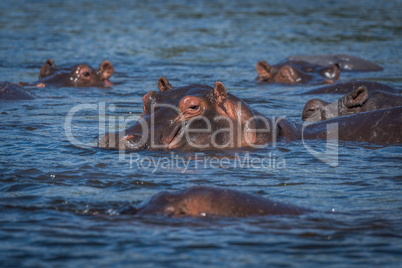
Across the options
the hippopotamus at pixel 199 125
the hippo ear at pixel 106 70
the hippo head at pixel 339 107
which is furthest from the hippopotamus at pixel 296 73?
the hippopotamus at pixel 199 125

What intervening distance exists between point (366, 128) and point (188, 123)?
2.25 metres

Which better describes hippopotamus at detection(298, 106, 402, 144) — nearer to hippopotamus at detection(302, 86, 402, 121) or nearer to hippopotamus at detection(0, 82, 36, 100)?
hippopotamus at detection(302, 86, 402, 121)

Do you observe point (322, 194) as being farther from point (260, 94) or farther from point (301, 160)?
point (260, 94)

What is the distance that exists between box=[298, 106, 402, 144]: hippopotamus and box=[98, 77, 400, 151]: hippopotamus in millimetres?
12

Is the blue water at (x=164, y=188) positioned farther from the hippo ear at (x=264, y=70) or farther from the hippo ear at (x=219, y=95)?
the hippo ear at (x=219, y=95)

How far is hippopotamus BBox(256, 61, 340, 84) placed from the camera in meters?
14.6

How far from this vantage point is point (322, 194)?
20.8ft

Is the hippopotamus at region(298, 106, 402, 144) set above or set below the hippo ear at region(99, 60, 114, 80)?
below

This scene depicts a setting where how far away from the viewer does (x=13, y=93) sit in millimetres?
11734

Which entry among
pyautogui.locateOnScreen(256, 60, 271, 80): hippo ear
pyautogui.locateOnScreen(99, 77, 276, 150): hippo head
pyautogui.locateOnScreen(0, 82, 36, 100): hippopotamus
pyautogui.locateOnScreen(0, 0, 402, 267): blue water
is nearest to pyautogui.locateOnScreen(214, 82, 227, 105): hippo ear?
pyautogui.locateOnScreen(99, 77, 276, 150): hippo head

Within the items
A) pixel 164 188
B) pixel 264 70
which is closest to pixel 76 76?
pixel 264 70

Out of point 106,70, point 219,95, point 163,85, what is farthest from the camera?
point 106,70

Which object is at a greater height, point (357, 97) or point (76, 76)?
point (76, 76)

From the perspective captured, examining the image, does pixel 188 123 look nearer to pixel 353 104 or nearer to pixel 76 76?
pixel 353 104
